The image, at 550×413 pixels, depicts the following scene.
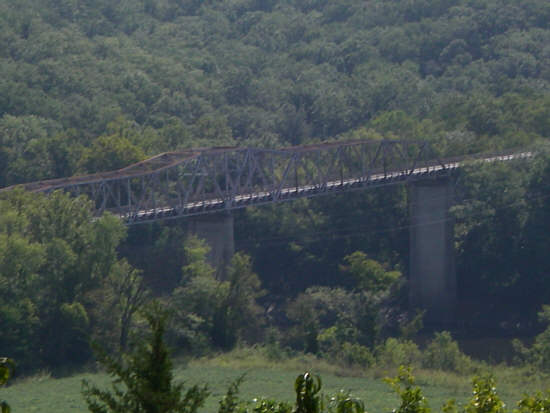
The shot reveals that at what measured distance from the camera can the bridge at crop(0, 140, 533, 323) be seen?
76125 mm

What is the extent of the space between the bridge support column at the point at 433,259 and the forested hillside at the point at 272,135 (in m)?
1.43

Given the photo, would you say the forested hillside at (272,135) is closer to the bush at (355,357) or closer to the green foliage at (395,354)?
the bush at (355,357)

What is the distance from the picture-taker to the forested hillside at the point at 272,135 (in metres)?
62.7

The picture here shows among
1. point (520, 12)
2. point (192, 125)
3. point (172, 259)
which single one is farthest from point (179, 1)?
point (172, 259)

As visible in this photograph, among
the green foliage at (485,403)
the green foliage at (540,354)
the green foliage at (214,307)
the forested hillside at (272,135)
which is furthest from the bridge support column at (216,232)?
the green foliage at (485,403)

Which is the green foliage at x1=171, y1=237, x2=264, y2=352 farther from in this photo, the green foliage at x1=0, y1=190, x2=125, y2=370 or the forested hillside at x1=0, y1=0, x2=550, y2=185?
the forested hillside at x1=0, y1=0, x2=550, y2=185

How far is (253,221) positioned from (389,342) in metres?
29.8

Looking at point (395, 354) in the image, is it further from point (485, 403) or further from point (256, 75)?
point (256, 75)

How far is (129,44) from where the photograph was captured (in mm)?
148750

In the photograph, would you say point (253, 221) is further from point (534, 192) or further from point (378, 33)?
point (378, 33)

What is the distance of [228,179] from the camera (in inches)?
3073

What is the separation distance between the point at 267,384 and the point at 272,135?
64994 millimetres

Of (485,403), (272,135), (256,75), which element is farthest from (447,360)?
(256,75)

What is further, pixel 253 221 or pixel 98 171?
pixel 253 221
